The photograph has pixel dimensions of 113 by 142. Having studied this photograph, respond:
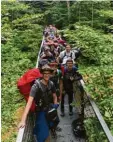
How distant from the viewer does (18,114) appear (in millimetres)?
10203

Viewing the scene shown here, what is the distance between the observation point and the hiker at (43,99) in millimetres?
5770

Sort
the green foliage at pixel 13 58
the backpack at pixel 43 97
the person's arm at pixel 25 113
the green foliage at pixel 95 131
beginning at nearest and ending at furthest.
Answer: the person's arm at pixel 25 113, the green foliage at pixel 95 131, the backpack at pixel 43 97, the green foliage at pixel 13 58

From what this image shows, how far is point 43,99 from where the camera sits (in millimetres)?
5895

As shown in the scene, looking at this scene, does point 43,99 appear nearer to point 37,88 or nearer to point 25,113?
point 37,88

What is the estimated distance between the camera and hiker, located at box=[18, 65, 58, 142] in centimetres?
577

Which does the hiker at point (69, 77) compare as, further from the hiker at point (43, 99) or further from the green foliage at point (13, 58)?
the hiker at point (43, 99)

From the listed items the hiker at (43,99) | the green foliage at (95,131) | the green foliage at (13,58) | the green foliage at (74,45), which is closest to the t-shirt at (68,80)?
the green foliage at (74,45)

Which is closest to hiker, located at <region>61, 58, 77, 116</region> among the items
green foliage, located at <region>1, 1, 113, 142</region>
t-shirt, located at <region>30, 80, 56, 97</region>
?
green foliage, located at <region>1, 1, 113, 142</region>

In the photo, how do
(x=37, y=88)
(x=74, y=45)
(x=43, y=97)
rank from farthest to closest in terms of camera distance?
(x=74, y=45) < (x=43, y=97) < (x=37, y=88)

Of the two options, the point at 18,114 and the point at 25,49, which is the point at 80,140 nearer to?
the point at 18,114

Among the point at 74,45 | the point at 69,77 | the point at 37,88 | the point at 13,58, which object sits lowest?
the point at 13,58

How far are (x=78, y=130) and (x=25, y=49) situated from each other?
15.0 meters

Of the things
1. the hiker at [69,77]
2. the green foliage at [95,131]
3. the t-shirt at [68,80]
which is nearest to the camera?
the green foliage at [95,131]

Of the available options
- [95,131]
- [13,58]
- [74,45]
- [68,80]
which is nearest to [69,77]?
[68,80]
